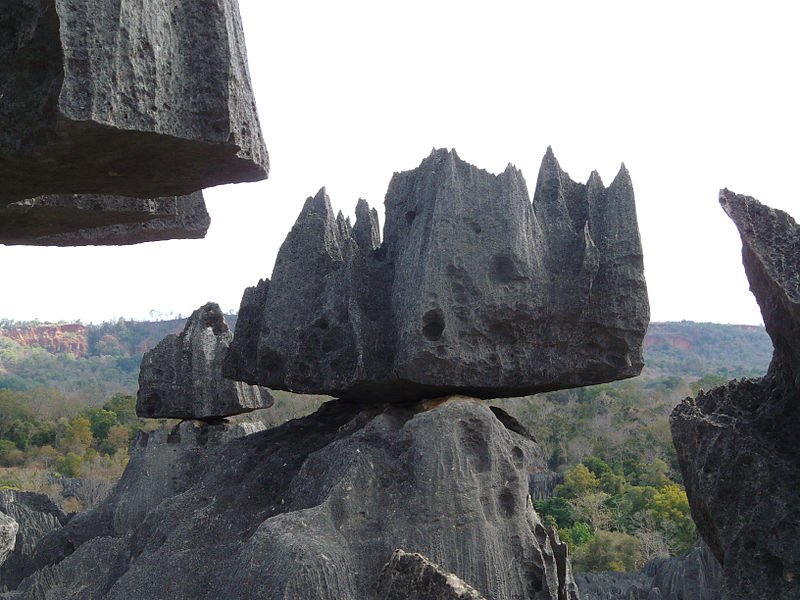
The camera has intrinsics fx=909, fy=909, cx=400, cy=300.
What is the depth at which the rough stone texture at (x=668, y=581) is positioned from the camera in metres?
9.80

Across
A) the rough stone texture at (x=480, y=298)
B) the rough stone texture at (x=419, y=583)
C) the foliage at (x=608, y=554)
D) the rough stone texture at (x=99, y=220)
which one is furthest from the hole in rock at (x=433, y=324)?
the foliage at (x=608, y=554)

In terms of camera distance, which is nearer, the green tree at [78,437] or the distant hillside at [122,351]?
the green tree at [78,437]

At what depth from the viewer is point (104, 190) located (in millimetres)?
2941

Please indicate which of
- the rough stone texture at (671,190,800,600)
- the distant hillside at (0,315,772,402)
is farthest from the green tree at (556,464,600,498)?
the distant hillside at (0,315,772,402)

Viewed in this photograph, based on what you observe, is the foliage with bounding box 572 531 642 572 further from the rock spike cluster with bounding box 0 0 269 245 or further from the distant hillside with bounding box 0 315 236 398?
the distant hillside with bounding box 0 315 236 398

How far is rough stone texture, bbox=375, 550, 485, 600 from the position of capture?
2408 millimetres

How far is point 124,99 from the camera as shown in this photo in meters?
2.44

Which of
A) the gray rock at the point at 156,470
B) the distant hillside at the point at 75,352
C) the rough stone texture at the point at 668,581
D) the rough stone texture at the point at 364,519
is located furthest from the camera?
the distant hillside at the point at 75,352

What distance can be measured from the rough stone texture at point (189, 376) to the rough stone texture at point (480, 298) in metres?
3.31

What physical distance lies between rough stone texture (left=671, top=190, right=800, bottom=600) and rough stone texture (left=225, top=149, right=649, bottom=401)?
256 centimetres

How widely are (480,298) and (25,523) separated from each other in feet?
34.2

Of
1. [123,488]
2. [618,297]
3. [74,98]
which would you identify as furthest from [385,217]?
[123,488]

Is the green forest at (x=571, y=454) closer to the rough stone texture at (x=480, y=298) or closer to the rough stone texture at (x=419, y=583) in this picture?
the rough stone texture at (x=480, y=298)

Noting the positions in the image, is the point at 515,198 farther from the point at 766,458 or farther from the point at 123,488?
the point at 123,488
